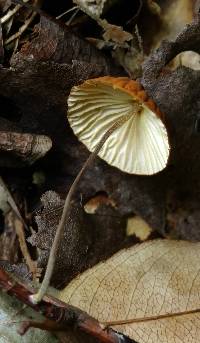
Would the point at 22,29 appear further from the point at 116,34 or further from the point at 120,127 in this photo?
the point at 120,127

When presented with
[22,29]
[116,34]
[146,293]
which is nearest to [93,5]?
[116,34]

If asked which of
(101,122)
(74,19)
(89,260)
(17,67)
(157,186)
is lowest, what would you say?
(89,260)

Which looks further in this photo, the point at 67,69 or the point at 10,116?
the point at 10,116

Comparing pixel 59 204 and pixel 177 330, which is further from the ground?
pixel 59 204

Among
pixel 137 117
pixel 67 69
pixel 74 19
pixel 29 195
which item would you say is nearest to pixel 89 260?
pixel 29 195

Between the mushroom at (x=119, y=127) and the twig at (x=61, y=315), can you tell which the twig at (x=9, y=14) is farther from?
the twig at (x=61, y=315)

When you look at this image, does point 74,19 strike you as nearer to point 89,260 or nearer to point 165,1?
point 165,1

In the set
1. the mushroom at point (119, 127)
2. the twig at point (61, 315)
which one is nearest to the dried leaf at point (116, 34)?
the mushroom at point (119, 127)
